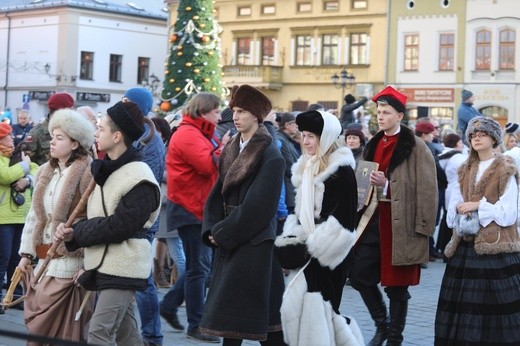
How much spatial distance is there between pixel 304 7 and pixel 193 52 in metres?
31.4

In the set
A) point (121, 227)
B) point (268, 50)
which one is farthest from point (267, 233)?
point (268, 50)

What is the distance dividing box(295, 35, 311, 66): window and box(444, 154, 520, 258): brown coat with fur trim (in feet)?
152

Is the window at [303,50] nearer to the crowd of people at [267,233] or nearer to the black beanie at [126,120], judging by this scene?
the crowd of people at [267,233]

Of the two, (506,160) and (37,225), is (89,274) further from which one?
(506,160)

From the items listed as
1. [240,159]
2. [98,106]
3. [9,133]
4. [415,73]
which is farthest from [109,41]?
[240,159]

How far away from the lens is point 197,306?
8812 millimetres

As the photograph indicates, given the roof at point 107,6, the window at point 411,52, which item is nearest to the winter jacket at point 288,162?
the window at point 411,52

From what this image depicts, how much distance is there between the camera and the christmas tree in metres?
23.3

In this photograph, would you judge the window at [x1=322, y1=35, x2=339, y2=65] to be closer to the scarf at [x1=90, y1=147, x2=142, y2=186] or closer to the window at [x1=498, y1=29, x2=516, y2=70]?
the window at [x1=498, y1=29, x2=516, y2=70]

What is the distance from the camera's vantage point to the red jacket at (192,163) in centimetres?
893

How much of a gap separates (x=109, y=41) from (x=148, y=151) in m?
52.5

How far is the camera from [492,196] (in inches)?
308

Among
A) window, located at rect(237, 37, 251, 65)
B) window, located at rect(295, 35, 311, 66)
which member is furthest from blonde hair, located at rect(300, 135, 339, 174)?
window, located at rect(237, 37, 251, 65)

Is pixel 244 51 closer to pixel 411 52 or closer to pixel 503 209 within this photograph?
pixel 411 52
